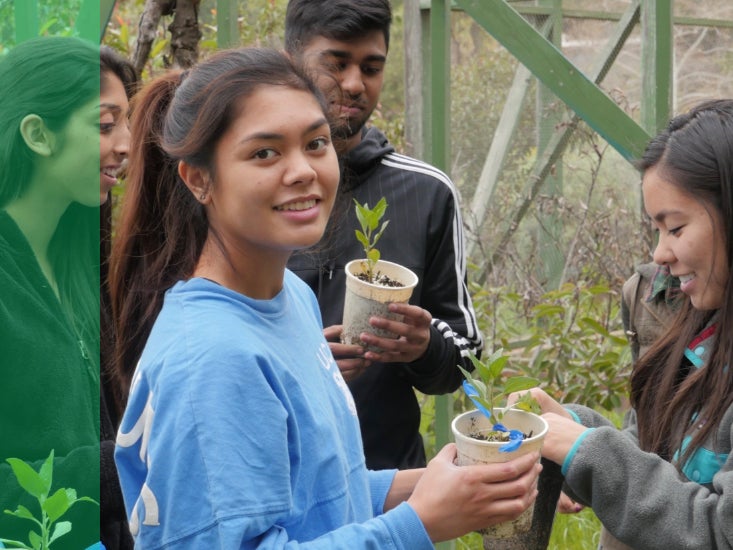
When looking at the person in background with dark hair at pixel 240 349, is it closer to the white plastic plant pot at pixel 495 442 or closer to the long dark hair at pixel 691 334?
the white plastic plant pot at pixel 495 442

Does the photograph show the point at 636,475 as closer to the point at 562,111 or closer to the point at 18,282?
the point at 18,282

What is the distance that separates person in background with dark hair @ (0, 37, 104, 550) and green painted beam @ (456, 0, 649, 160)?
1.48 m

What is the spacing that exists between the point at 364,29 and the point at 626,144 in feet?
3.66

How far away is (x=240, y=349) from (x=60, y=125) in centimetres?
91

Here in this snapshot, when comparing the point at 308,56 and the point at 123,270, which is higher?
the point at 308,56

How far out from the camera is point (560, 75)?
3.29 metres

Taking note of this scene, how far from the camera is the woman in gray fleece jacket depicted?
189cm

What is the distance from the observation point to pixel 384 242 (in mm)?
2574

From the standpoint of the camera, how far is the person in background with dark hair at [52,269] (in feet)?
6.15

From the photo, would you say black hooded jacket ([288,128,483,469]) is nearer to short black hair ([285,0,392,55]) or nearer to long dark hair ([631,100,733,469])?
short black hair ([285,0,392,55])

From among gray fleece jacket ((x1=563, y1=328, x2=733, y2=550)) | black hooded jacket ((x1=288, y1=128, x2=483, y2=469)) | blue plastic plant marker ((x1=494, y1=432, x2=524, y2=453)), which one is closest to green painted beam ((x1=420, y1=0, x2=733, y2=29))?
black hooded jacket ((x1=288, y1=128, x2=483, y2=469))

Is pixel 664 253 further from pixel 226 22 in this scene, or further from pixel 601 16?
pixel 601 16

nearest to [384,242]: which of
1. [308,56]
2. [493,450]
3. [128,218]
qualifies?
[308,56]

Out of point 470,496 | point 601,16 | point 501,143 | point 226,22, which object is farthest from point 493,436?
point 601,16
